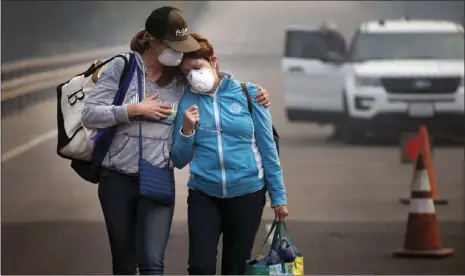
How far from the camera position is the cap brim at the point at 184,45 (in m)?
5.25

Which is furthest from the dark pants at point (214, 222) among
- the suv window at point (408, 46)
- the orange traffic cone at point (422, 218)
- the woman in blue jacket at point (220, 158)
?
the suv window at point (408, 46)

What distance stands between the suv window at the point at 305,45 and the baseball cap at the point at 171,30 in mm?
3137

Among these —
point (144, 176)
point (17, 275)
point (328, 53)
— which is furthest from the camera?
point (328, 53)

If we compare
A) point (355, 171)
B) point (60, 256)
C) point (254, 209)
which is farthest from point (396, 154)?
point (254, 209)

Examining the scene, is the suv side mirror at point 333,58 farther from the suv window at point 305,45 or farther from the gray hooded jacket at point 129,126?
the gray hooded jacket at point 129,126

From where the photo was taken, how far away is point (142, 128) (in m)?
5.37

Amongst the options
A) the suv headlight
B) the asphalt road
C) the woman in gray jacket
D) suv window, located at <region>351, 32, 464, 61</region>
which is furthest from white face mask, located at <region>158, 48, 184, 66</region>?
the suv headlight

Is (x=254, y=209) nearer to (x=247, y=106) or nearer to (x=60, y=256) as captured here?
(x=247, y=106)

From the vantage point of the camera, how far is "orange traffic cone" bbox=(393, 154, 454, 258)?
8.02 meters

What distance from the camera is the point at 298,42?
27.9 feet

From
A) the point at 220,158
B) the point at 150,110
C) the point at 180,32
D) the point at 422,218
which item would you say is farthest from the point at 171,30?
the point at 422,218

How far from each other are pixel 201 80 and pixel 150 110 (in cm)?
25

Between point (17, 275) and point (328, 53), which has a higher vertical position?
point (328, 53)

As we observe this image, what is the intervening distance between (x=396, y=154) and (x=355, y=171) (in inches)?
11.9
